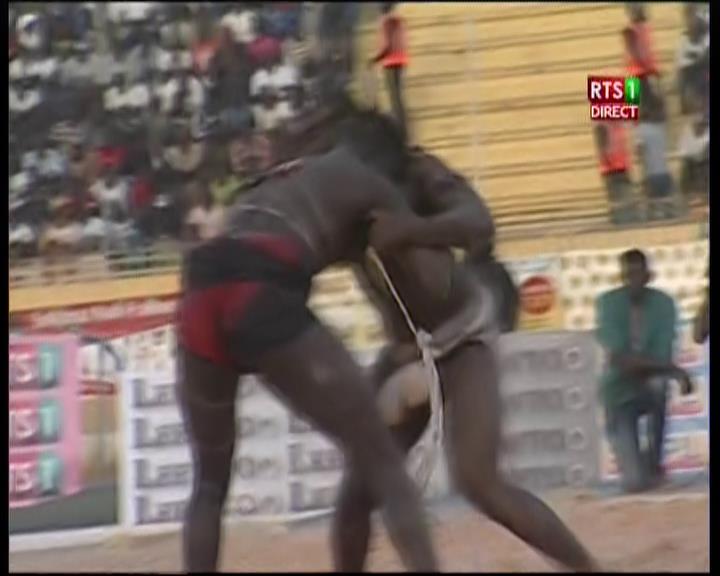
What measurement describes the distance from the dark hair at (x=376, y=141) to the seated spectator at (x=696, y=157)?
988 mm

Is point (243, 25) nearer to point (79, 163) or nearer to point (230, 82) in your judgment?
point (230, 82)

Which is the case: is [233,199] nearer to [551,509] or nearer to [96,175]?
[96,175]

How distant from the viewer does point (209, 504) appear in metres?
4.85

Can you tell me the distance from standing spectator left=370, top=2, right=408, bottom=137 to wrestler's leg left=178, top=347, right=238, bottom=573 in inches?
38.8

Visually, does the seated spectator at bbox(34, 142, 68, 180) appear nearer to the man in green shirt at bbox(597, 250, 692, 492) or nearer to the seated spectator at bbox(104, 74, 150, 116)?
the seated spectator at bbox(104, 74, 150, 116)

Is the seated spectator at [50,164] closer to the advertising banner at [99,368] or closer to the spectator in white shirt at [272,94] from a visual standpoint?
the advertising banner at [99,368]

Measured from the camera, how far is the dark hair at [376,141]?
481 centimetres

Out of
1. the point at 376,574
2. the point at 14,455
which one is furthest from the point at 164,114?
the point at 376,574

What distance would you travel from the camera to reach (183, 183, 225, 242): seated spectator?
4.95m

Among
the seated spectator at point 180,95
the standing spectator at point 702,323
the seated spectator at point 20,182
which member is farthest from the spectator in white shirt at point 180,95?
the standing spectator at point 702,323

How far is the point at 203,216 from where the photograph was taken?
5.04m

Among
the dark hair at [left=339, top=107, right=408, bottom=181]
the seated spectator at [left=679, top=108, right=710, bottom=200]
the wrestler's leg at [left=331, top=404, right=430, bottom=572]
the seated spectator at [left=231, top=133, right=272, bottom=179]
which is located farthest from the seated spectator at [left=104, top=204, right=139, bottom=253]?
the seated spectator at [left=679, top=108, right=710, bottom=200]

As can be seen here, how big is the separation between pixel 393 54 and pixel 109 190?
0.92 meters

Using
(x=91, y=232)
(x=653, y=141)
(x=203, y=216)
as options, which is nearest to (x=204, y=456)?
(x=203, y=216)
